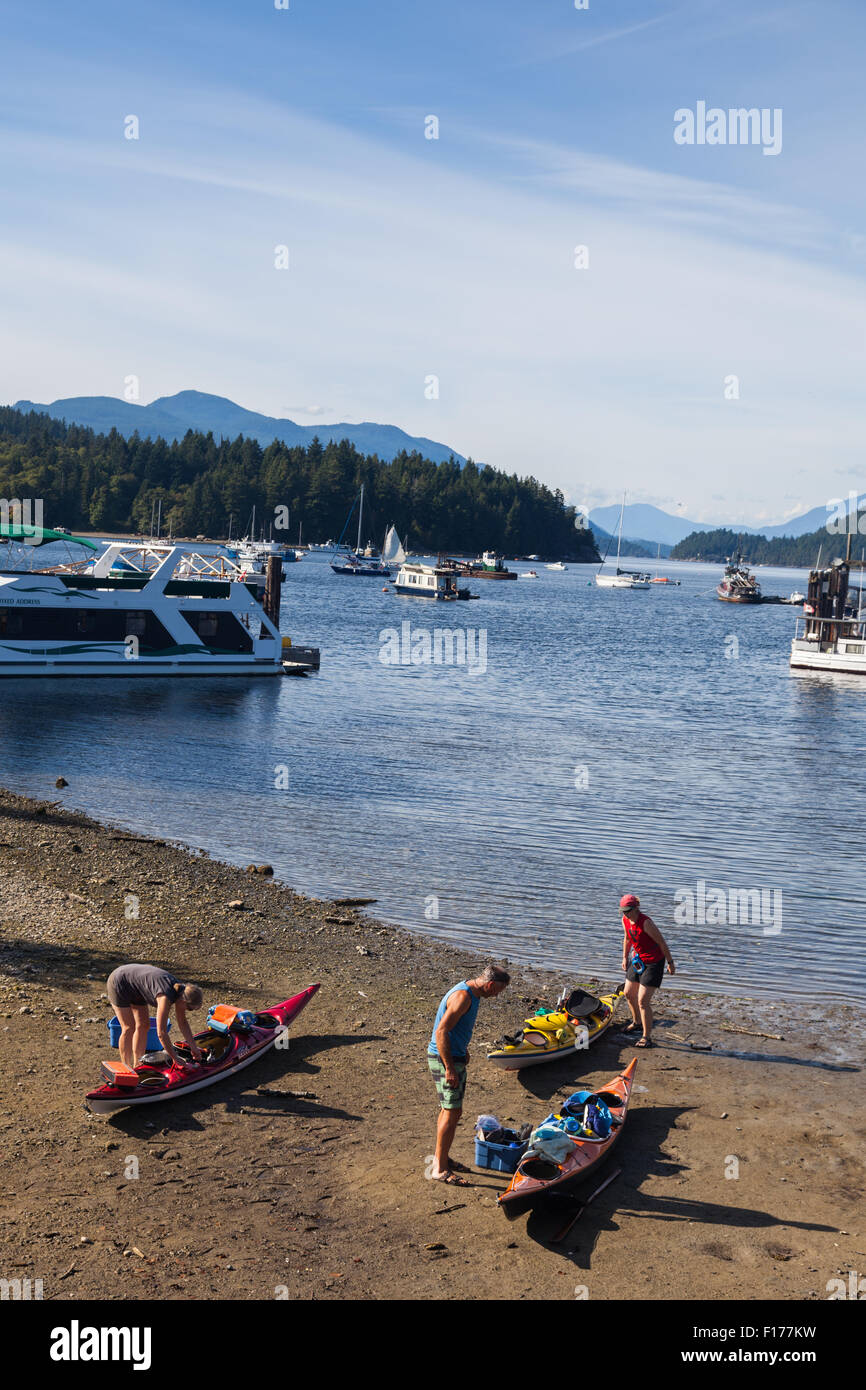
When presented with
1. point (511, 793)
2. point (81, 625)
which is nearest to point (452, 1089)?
point (511, 793)

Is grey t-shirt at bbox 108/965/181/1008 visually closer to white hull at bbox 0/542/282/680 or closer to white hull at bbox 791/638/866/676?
white hull at bbox 0/542/282/680

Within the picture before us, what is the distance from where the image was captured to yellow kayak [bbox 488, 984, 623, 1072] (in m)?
11.8

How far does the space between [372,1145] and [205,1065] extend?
1945mm

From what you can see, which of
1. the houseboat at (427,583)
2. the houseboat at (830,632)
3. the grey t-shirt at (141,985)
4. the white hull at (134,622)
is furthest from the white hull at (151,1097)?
the houseboat at (427,583)

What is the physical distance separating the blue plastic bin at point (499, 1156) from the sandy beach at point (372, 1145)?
183 millimetres

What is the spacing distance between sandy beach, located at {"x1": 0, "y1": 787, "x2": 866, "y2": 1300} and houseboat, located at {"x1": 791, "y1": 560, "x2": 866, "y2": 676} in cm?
5512

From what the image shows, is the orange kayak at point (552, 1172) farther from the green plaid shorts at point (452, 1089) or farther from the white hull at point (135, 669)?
the white hull at point (135, 669)

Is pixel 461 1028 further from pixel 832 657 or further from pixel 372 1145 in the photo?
pixel 832 657

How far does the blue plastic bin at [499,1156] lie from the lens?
30.0 feet

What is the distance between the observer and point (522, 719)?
136 feet

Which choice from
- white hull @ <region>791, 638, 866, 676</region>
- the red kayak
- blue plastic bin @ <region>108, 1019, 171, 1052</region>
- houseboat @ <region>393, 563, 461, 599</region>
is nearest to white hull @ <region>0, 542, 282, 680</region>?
the red kayak

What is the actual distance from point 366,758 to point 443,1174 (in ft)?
73.7

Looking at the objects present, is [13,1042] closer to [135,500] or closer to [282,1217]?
[282,1217]
